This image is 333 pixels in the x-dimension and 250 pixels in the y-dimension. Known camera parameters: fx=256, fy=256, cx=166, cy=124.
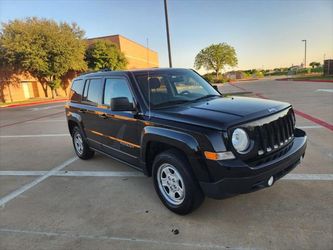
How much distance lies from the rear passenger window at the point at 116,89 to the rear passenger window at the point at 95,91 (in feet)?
0.68

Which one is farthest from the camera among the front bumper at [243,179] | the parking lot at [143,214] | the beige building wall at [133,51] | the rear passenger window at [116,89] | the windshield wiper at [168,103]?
the beige building wall at [133,51]

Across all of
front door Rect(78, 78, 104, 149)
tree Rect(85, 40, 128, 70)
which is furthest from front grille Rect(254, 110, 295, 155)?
tree Rect(85, 40, 128, 70)

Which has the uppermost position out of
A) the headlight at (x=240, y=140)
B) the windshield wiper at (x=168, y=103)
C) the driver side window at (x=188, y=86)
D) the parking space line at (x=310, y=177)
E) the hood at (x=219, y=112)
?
the driver side window at (x=188, y=86)

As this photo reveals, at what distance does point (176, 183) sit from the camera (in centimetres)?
325

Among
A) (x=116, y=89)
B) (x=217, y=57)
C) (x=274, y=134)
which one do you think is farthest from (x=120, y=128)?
(x=217, y=57)

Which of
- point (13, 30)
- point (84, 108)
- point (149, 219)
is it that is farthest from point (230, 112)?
point (13, 30)

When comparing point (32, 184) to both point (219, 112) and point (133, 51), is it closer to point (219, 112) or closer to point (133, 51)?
point (219, 112)

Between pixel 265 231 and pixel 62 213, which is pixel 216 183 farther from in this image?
pixel 62 213

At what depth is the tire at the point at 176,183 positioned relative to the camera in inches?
117

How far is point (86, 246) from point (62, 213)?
95 cm

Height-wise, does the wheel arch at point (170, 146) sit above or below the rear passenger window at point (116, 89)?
below

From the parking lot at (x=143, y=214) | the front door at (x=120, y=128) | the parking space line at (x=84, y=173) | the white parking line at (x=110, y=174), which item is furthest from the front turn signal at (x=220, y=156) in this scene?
the parking space line at (x=84, y=173)

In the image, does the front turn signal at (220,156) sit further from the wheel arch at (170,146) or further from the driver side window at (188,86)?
the driver side window at (188,86)

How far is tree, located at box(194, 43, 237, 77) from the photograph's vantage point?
207ft
